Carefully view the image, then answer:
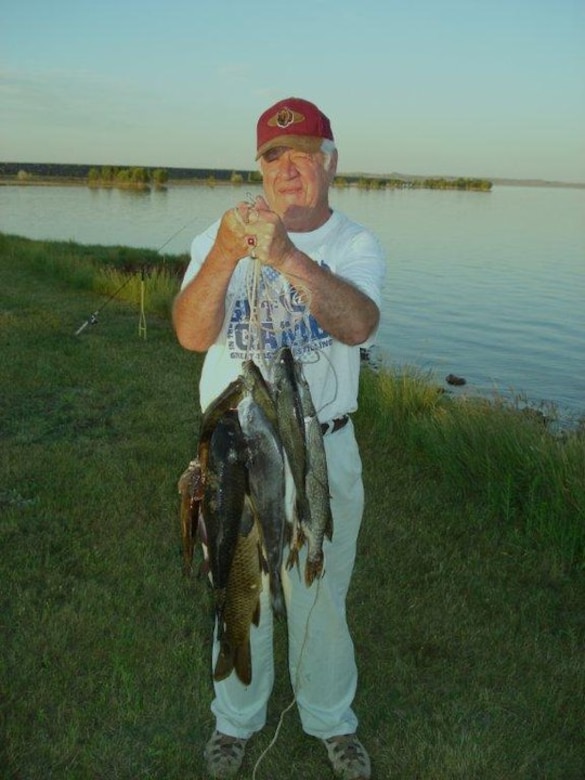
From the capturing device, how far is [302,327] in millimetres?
2928

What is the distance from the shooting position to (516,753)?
377cm

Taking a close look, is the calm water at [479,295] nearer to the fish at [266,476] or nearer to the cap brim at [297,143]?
the cap brim at [297,143]

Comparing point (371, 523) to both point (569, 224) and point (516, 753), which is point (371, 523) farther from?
point (569, 224)

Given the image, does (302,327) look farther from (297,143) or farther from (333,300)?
(297,143)

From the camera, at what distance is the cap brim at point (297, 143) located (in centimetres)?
285

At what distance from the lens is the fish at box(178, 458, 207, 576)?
2531 mm

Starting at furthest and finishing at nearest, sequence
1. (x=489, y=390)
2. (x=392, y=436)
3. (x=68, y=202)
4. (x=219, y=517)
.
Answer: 1. (x=68, y=202)
2. (x=489, y=390)
3. (x=392, y=436)
4. (x=219, y=517)

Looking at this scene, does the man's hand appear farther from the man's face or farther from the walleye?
the man's face

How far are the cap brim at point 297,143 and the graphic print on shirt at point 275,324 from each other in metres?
0.46

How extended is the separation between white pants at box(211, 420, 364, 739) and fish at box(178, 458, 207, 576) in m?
0.58

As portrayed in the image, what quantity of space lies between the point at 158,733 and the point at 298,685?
2.90 feet

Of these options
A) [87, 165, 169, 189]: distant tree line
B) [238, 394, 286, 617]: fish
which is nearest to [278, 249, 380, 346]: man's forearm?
[238, 394, 286, 617]: fish

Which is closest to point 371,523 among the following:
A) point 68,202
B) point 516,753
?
point 516,753

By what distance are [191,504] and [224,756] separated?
1.62 meters
